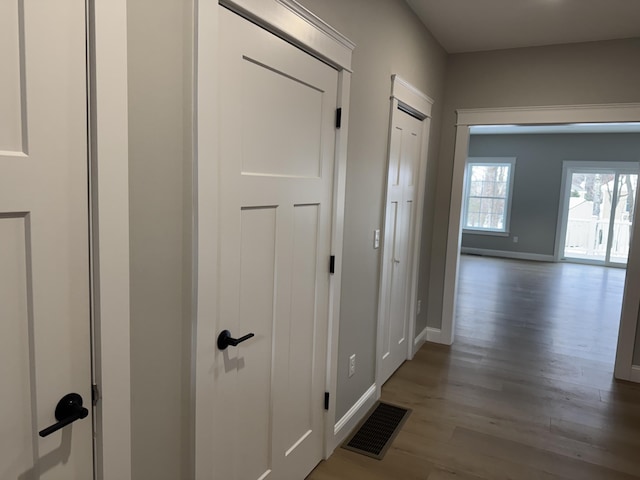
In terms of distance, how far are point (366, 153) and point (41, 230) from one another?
1.90 m

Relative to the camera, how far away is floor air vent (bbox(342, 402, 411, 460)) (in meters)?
2.59

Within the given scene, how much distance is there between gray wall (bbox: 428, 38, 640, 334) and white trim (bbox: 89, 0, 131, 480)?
3.42 m

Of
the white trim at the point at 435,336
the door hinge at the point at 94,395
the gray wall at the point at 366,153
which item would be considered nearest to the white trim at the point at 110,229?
the door hinge at the point at 94,395

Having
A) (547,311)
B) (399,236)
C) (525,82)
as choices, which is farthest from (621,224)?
(399,236)

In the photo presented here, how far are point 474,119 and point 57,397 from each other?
376cm

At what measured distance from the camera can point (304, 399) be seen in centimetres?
223

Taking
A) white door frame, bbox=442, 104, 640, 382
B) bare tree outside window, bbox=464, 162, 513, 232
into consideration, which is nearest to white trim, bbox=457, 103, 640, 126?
white door frame, bbox=442, 104, 640, 382

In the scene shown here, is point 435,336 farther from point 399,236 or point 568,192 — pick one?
point 568,192

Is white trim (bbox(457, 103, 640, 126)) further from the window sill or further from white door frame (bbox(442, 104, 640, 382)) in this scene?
the window sill

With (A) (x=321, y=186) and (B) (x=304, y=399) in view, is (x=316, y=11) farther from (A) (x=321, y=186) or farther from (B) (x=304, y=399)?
(B) (x=304, y=399)

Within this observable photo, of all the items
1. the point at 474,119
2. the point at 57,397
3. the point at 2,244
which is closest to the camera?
the point at 2,244

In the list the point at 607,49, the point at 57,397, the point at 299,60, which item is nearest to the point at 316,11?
the point at 299,60

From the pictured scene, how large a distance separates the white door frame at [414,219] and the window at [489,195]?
6.62 meters

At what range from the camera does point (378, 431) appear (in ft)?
9.13
